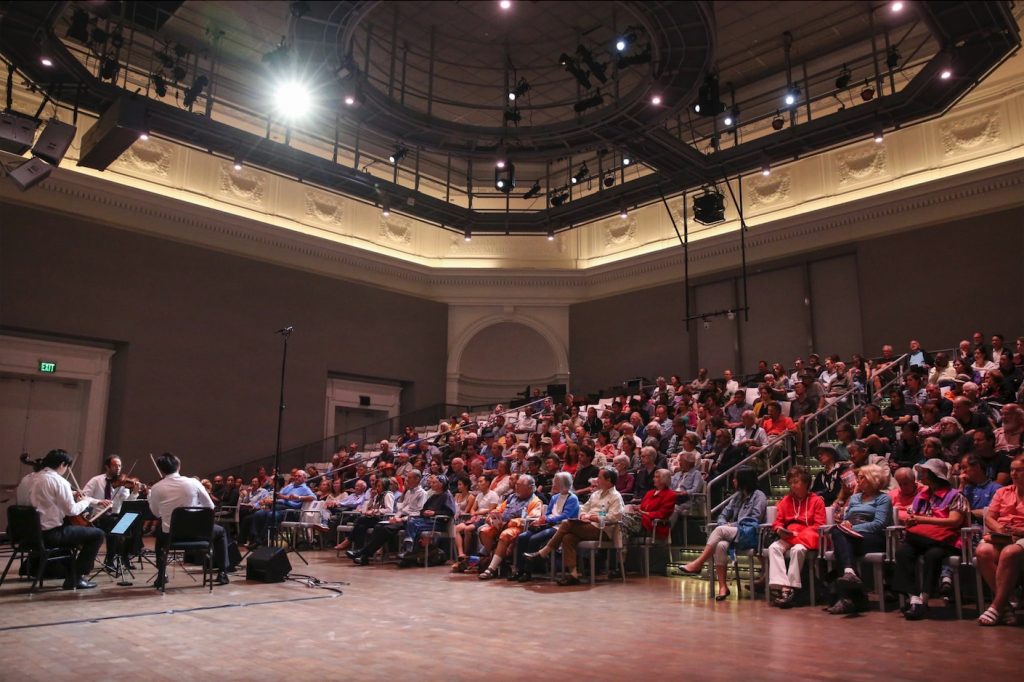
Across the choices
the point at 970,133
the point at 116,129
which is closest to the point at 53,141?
the point at 116,129

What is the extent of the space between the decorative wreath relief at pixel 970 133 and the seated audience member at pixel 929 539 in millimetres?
9773

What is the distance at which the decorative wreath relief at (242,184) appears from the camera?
15.3 metres

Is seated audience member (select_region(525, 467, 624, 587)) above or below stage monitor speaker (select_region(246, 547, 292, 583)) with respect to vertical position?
above

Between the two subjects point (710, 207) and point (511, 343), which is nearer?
point (710, 207)

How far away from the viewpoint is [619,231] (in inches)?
695

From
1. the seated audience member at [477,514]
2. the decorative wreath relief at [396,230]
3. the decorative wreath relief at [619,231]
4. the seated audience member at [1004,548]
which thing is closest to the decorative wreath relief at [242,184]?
the decorative wreath relief at [396,230]

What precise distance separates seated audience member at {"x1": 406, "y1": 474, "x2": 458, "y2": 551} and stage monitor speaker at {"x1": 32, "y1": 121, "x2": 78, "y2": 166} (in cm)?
639

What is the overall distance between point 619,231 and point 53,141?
11587 millimetres

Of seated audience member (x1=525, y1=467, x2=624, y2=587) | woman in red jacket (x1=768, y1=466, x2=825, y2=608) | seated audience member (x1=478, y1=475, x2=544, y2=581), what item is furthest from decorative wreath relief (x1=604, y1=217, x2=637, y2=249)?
woman in red jacket (x1=768, y1=466, x2=825, y2=608)

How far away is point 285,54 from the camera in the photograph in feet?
31.3

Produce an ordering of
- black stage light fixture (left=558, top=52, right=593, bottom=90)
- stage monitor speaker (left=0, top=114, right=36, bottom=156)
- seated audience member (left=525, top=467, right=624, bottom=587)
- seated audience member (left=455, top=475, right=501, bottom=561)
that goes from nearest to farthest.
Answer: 1. seated audience member (left=525, top=467, right=624, bottom=587)
2. seated audience member (left=455, top=475, right=501, bottom=561)
3. stage monitor speaker (left=0, top=114, right=36, bottom=156)
4. black stage light fixture (left=558, top=52, right=593, bottom=90)

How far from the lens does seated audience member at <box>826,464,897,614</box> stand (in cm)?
532

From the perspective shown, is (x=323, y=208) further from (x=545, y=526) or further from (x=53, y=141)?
(x=545, y=526)

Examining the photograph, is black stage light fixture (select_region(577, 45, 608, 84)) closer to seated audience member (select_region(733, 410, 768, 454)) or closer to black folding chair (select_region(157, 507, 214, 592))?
seated audience member (select_region(733, 410, 768, 454))
